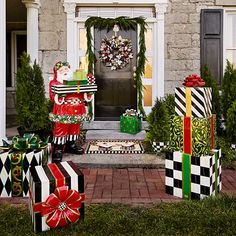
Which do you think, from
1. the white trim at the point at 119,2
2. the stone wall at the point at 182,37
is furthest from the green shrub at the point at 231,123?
the white trim at the point at 119,2

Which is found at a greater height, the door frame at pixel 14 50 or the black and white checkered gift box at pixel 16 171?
the door frame at pixel 14 50

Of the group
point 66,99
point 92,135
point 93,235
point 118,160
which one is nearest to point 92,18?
point 92,135

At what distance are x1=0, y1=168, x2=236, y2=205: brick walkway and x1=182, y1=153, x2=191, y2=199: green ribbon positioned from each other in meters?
0.14

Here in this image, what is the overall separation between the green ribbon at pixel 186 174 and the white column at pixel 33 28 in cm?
484

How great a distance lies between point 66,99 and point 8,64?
6138 millimetres

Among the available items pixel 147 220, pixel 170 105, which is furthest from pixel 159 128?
pixel 147 220

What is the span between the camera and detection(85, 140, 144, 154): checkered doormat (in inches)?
250

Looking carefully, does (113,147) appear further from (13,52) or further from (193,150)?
(13,52)

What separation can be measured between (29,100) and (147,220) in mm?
3756

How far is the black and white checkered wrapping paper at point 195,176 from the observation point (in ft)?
13.2

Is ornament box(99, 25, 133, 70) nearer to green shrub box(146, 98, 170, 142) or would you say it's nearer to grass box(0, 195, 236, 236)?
green shrub box(146, 98, 170, 142)

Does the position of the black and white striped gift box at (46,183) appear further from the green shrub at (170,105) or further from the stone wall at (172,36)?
the stone wall at (172,36)

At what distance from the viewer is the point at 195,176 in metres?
4.08

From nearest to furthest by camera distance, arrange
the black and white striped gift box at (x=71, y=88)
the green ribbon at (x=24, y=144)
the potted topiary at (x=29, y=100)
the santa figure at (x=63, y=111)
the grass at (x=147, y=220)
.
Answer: the grass at (x=147, y=220) → the green ribbon at (x=24, y=144) → the black and white striped gift box at (x=71, y=88) → the santa figure at (x=63, y=111) → the potted topiary at (x=29, y=100)
